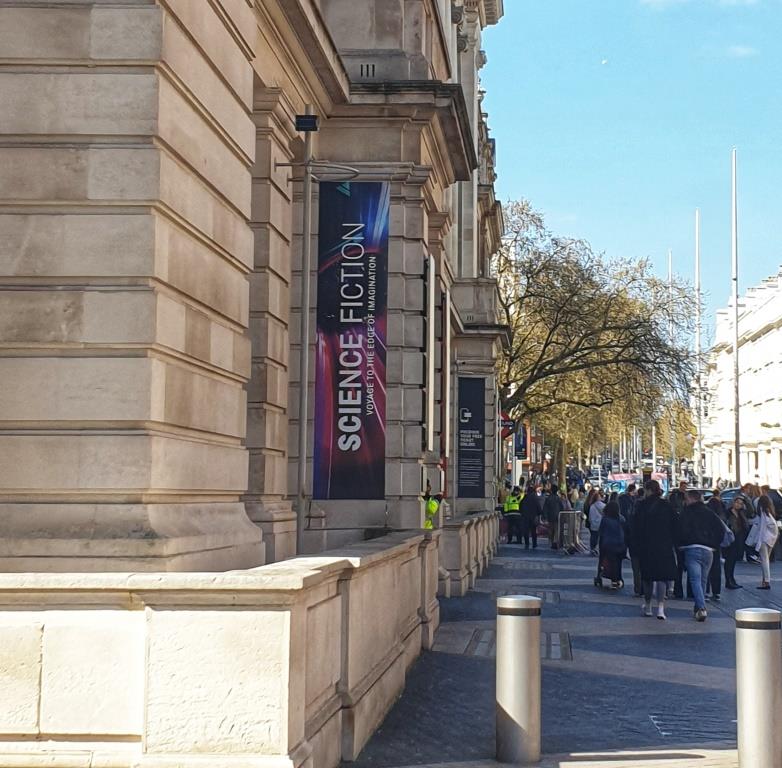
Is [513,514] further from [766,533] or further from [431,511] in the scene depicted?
[431,511]

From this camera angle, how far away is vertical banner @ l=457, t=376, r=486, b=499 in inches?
1358

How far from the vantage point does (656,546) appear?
63.4 feet

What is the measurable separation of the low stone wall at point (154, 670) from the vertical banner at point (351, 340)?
371 inches

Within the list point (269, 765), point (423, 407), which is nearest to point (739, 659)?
point (269, 765)

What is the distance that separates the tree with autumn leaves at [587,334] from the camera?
145 feet

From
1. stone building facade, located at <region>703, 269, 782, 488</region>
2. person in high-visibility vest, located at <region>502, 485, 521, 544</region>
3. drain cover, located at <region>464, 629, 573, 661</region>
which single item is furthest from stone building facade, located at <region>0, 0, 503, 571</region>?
stone building facade, located at <region>703, 269, 782, 488</region>

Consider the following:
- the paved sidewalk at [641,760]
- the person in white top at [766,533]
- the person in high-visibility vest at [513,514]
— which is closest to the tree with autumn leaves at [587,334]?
the person in high-visibility vest at [513,514]

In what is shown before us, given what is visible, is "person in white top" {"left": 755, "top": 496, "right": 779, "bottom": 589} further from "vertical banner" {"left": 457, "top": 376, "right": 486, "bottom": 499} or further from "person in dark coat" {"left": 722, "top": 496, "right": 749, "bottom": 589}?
"vertical banner" {"left": 457, "top": 376, "right": 486, "bottom": 499}

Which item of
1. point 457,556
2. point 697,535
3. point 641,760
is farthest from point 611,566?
point 641,760

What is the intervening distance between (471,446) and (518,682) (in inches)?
1028

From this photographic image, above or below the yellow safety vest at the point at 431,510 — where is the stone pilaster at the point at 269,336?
above

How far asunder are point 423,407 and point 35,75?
10687 millimetres

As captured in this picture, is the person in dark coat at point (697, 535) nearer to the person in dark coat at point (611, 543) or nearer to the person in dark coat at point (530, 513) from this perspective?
the person in dark coat at point (611, 543)

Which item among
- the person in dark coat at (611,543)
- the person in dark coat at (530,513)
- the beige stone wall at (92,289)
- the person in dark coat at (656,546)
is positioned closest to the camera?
the beige stone wall at (92,289)
